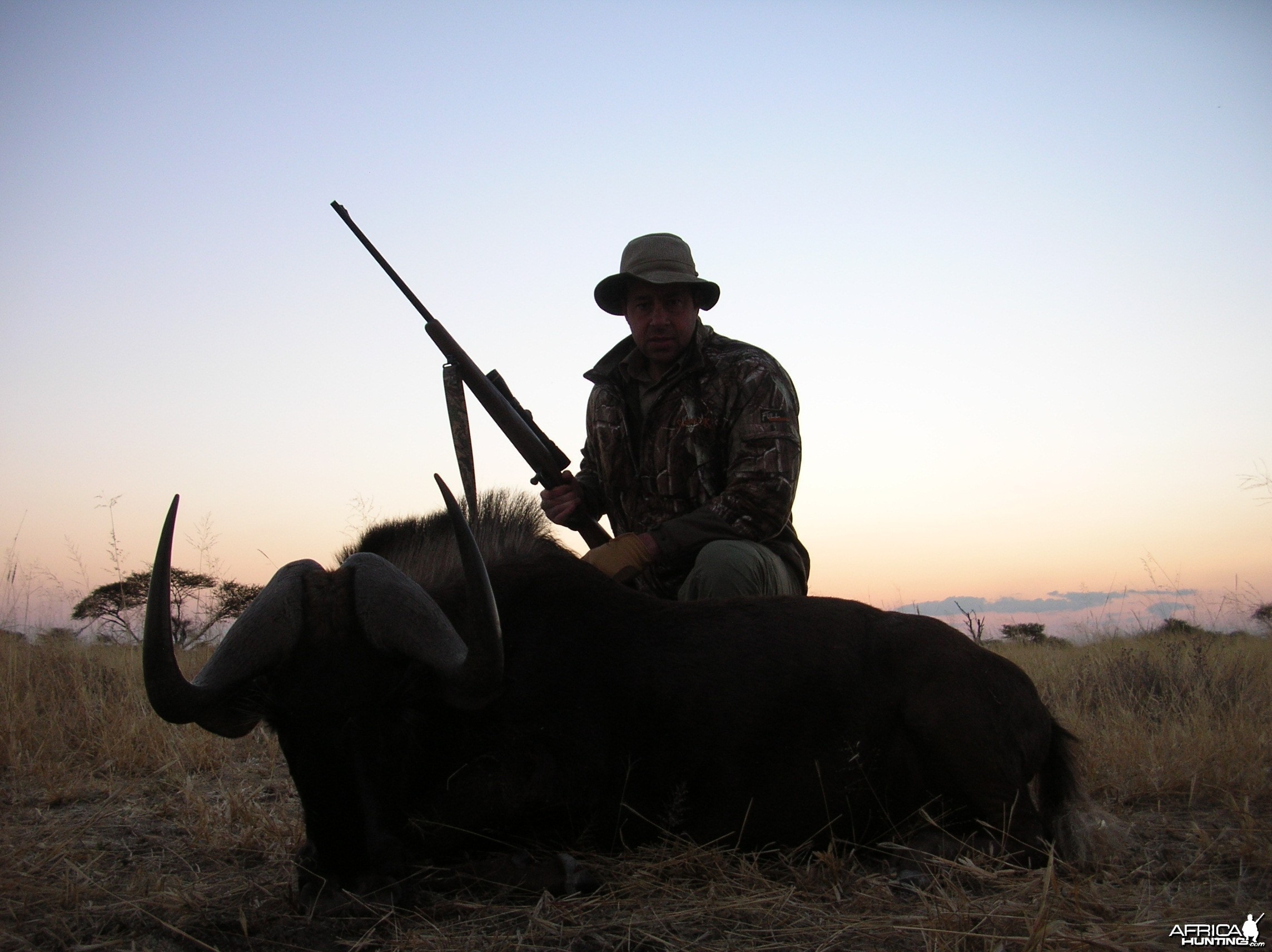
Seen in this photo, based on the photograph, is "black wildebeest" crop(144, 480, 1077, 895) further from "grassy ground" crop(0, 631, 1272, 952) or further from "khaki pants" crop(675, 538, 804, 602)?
"khaki pants" crop(675, 538, 804, 602)

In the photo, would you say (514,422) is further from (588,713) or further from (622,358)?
(588,713)

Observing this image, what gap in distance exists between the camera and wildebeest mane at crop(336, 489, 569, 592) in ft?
11.9

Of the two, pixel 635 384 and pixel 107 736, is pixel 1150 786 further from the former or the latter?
pixel 107 736

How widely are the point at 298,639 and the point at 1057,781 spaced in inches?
96.1

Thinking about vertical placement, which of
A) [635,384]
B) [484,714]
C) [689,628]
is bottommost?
[484,714]

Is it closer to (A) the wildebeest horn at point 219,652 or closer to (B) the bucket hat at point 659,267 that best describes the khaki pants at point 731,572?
(B) the bucket hat at point 659,267

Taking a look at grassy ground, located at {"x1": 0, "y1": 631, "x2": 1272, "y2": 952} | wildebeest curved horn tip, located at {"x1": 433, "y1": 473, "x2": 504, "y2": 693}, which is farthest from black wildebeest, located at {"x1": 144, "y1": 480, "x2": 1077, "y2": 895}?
grassy ground, located at {"x1": 0, "y1": 631, "x2": 1272, "y2": 952}

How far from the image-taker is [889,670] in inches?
121

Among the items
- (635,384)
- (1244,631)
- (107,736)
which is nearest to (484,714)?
(635,384)

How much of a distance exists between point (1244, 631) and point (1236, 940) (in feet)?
43.8

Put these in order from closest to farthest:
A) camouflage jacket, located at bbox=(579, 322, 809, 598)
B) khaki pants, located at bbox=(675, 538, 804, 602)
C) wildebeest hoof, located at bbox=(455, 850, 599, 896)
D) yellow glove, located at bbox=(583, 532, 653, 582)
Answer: wildebeest hoof, located at bbox=(455, 850, 599, 896) → khaki pants, located at bbox=(675, 538, 804, 602) → yellow glove, located at bbox=(583, 532, 653, 582) → camouflage jacket, located at bbox=(579, 322, 809, 598)

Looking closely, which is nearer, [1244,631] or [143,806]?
[143,806]

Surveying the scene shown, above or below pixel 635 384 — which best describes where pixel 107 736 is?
below

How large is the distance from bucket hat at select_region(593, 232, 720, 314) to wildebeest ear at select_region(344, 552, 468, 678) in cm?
251
